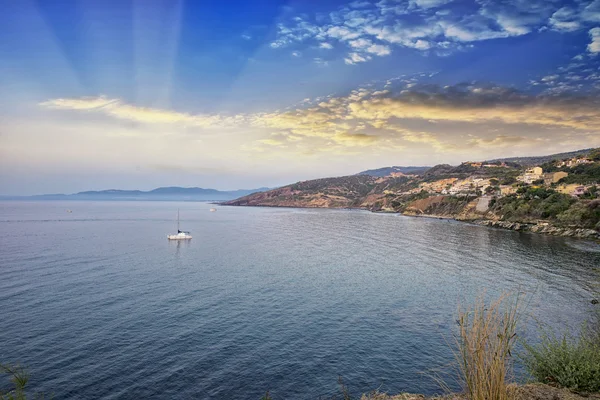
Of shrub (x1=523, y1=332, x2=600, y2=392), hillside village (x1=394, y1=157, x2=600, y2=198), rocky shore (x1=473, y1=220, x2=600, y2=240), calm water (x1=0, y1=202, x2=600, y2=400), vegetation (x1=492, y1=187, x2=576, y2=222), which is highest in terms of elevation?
hillside village (x1=394, y1=157, x2=600, y2=198)

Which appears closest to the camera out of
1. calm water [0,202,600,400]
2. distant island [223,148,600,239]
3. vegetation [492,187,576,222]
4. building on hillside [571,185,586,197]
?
Result: calm water [0,202,600,400]

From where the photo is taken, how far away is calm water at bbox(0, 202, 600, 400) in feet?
56.9

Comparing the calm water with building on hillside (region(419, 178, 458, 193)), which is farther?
building on hillside (region(419, 178, 458, 193))

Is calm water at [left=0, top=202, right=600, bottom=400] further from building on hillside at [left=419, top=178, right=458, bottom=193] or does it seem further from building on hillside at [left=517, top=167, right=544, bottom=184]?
building on hillside at [left=419, top=178, right=458, bottom=193]

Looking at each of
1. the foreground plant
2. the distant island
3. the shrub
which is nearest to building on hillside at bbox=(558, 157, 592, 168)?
the distant island

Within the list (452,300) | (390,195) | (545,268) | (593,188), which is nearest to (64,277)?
(452,300)

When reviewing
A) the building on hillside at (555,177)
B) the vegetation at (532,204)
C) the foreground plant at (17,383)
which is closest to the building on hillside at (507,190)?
the vegetation at (532,204)

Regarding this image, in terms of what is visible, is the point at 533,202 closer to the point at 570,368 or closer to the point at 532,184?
the point at 532,184

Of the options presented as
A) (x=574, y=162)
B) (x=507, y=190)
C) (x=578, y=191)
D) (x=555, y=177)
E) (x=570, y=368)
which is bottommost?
(x=570, y=368)

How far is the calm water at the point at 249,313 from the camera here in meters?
17.3

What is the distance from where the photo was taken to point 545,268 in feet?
137

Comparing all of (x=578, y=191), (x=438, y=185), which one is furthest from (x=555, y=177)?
(x=438, y=185)

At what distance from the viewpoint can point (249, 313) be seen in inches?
1049

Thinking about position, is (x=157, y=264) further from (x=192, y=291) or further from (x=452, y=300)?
(x=452, y=300)
